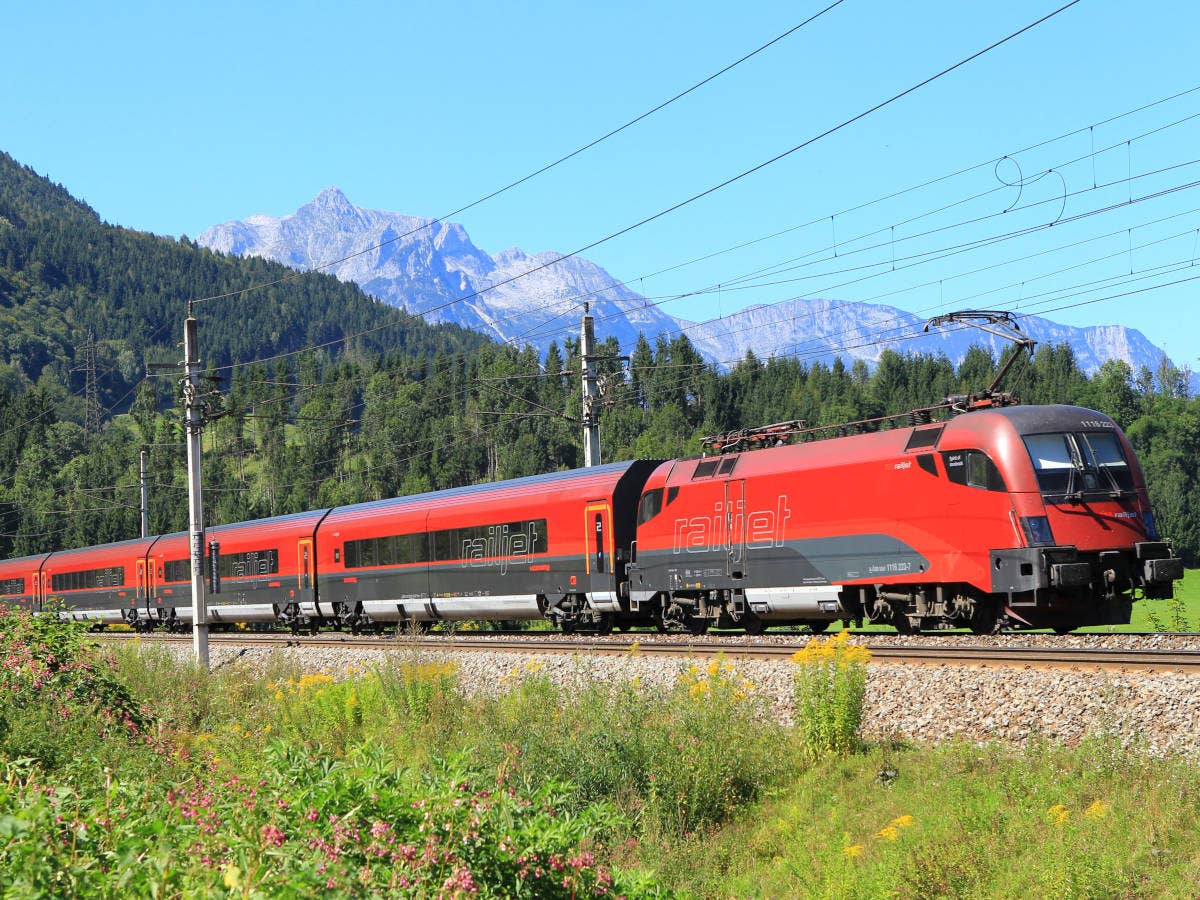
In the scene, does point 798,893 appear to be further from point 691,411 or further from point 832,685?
point 691,411

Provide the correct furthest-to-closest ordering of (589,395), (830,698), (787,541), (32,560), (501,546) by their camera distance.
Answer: (32,560) → (589,395) → (501,546) → (787,541) → (830,698)

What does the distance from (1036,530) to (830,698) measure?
5.92 metres

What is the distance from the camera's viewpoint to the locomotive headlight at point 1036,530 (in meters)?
17.2

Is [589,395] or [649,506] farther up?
[589,395]

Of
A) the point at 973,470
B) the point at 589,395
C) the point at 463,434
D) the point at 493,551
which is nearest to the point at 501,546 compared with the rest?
the point at 493,551

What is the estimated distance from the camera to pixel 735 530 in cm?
2233

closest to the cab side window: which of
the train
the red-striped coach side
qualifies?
the train

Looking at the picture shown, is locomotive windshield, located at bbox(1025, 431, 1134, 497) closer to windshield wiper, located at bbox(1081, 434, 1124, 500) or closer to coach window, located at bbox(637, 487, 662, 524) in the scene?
windshield wiper, located at bbox(1081, 434, 1124, 500)

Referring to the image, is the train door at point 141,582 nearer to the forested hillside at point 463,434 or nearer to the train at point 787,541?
the train at point 787,541

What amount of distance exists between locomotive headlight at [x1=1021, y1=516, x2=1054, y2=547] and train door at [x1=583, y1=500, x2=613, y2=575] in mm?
9797

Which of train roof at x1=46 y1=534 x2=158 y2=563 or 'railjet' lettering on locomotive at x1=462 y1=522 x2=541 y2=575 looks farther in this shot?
train roof at x1=46 y1=534 x2=158 y2=563

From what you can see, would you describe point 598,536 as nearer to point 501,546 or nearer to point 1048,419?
point 501,546

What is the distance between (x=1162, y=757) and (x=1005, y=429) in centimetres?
769

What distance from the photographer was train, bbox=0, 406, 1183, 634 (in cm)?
1759
